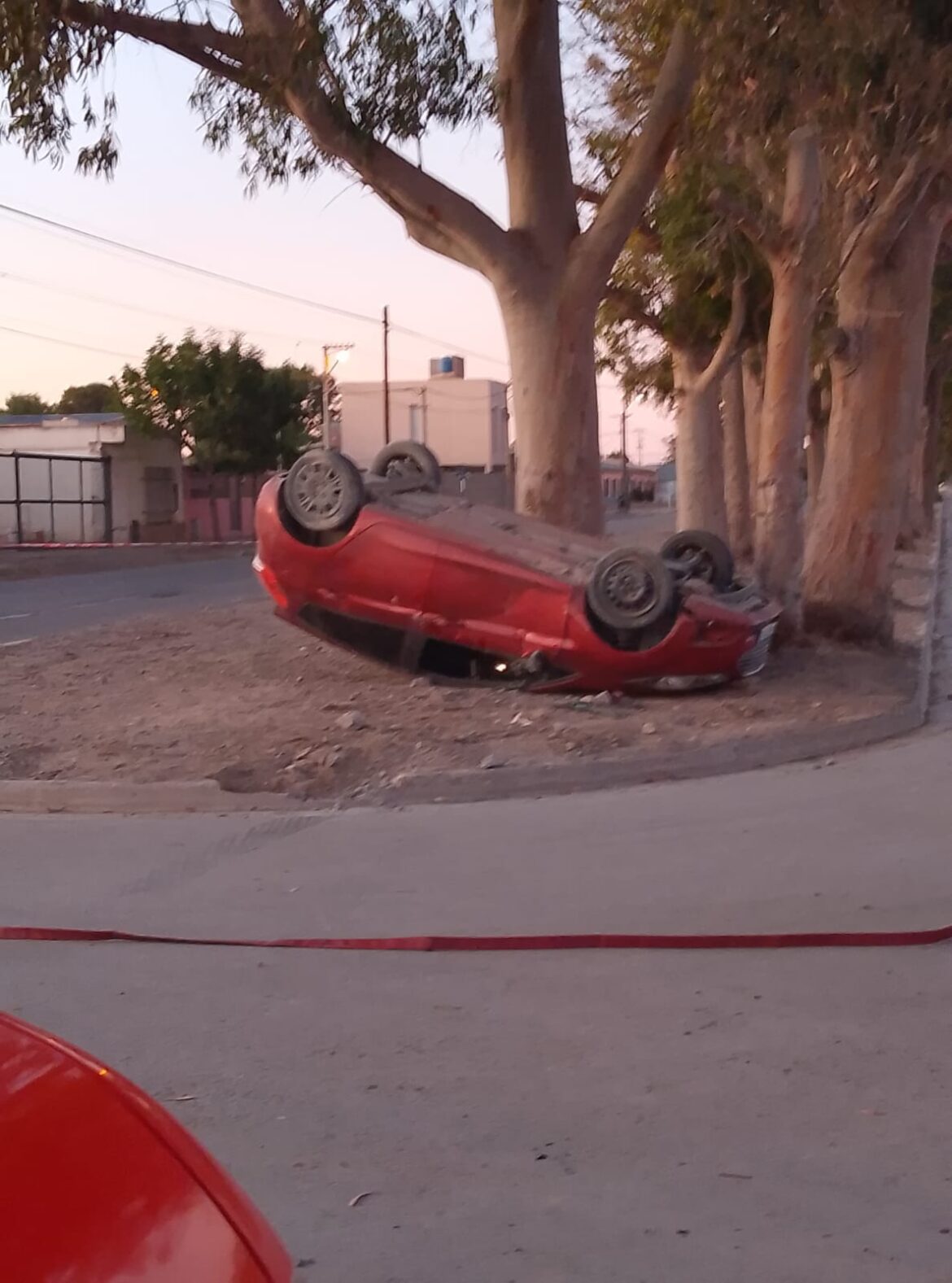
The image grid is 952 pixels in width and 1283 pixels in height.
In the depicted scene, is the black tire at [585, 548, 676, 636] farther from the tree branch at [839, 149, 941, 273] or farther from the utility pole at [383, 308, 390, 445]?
the utility pole at [383, 308, 390, 445]

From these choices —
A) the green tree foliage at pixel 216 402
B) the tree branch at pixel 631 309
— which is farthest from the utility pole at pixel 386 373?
the tree branch at pixel 631 309

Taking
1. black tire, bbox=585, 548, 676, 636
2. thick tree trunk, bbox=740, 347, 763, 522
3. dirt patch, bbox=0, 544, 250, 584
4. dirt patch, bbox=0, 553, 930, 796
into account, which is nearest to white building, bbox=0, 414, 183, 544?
dirt patch, bbox=0, 544, 250, 584

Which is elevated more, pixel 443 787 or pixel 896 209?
pixel 896 209

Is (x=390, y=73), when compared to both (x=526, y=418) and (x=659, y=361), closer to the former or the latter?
(x=526, y=418)

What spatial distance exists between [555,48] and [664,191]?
6475 millimetres

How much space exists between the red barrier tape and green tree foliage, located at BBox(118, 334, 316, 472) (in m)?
41.2

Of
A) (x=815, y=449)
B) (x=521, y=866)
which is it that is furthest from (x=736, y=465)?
(x=521, y=866)

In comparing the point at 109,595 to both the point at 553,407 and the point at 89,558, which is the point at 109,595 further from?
the point at 553,407

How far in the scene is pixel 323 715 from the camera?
10.1 meters

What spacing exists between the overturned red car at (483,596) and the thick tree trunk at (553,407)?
4.83 ft

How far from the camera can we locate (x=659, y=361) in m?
28.2

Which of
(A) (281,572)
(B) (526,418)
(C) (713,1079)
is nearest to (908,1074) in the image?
(C) (713,1079)

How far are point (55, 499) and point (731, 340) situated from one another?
26.1 metres

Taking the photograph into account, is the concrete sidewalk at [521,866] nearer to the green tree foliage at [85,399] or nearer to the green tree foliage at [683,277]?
the green tree foliage at [683,277]
